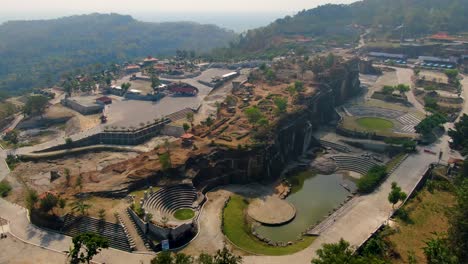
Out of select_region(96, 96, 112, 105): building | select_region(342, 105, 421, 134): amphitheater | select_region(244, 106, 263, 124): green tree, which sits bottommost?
select_region(342, 105, 421, 134): amphitheater

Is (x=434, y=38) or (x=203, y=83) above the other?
(x=434, y=38)

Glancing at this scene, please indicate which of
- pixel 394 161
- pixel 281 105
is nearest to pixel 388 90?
pixel 394 161

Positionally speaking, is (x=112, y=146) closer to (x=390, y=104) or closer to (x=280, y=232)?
(x=280, y=232)

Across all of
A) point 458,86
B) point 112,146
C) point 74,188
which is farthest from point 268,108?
point 458,86

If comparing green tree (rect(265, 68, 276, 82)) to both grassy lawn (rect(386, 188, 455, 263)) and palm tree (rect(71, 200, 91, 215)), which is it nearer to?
grassy lawn (rect(386, 188, 455, 263))

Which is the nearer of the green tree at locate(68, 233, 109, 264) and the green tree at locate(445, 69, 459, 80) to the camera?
the green tree at locate(68, 233, 109, 264)

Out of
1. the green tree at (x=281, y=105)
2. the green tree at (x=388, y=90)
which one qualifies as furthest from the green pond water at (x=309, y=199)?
the green tree at (x=388, y=90)

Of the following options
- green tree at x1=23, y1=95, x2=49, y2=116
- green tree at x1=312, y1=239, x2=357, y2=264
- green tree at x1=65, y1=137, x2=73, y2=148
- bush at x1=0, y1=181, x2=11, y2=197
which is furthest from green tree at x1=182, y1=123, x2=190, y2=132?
green tree at x1=312, y1=239, x2=357, y2=264
